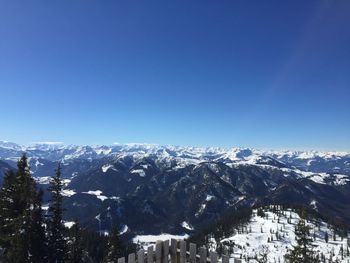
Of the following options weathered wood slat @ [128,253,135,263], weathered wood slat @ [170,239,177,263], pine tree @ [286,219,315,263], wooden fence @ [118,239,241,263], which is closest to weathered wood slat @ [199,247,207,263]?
wooden fence @ [118,239,241,263]

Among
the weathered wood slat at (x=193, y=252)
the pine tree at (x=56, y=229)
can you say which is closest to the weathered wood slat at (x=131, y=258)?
the weathered wood slat at (x=193, y=252)

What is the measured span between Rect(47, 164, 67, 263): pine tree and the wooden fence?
83.6ft

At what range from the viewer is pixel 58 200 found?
125 feet

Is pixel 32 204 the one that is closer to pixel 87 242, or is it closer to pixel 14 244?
pixel 14 244

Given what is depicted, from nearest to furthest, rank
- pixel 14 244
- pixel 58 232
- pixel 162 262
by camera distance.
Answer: pixel 162 262 < pixel 14 244 < pixel 58 232

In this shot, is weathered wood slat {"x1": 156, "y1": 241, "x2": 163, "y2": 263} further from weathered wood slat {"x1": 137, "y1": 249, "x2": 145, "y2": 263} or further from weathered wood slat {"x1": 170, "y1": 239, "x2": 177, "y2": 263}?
weathered wood slat {"x1": 137, "y1": 249, "x2": 145, "y2": 263}

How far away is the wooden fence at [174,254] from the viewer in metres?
9.31

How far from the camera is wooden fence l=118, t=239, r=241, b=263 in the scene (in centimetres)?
931

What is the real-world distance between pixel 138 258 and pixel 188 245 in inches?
61.4

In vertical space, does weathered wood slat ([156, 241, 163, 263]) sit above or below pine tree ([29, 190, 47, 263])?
above

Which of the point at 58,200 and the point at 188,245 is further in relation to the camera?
the point at 58,200

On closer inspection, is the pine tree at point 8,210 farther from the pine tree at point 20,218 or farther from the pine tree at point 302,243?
the pine tree at point 302,243

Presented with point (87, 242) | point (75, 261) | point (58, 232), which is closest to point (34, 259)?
point (58, 232)

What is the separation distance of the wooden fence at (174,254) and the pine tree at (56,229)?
1003 inches
